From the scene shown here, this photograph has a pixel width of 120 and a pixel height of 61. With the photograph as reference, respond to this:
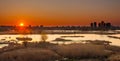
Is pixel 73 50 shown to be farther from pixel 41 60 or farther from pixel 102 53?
pixel 41 60

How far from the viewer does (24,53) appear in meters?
35.8

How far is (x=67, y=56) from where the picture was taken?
3775 cm

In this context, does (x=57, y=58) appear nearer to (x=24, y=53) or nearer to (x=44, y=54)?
(x=44, y=54)

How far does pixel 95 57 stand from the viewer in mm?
37250

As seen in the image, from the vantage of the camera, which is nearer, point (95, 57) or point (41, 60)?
point (41, 60)

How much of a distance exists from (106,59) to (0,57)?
13.5 m

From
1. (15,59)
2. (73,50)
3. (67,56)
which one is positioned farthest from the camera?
(73,50)

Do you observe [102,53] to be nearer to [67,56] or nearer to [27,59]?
[67,56]

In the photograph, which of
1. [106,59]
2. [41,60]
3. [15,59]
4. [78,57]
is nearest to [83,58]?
[78,57]

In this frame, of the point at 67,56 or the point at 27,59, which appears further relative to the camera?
the point at 67,56

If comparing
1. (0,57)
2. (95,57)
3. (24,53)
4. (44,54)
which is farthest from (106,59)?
(0,57)

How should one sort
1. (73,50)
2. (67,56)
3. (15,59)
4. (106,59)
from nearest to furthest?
(15,59), (106,59), (67,56), (73,50)

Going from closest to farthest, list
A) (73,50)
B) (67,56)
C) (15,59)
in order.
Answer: (15,59), (67,56), (73,50)

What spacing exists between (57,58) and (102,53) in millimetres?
7742
